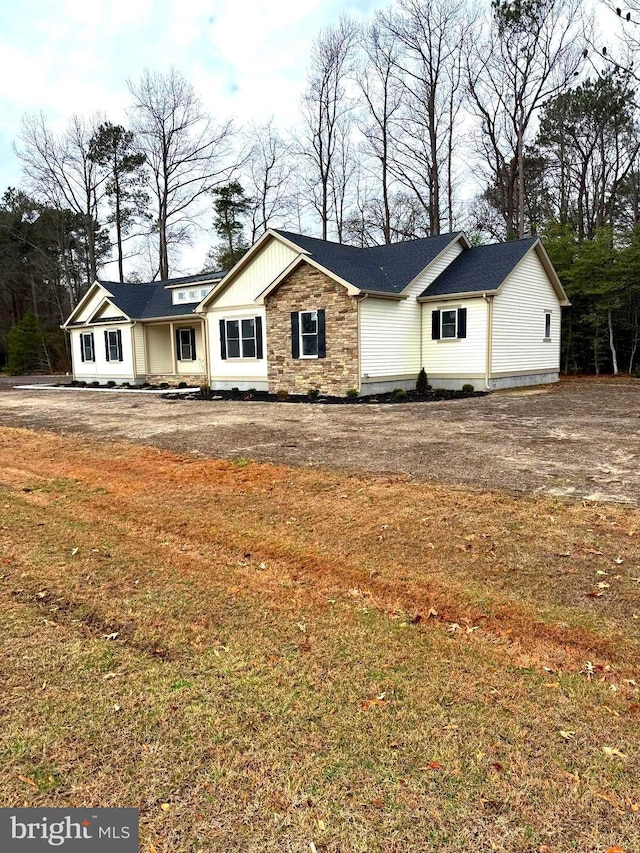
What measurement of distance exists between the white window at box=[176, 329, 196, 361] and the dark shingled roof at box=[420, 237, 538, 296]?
1036 centimetres

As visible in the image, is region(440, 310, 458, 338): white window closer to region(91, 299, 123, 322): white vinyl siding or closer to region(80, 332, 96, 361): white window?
region(91, 299, 123, 322): white vinyl siding

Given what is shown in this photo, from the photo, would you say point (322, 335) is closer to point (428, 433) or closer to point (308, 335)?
point (308, 335)

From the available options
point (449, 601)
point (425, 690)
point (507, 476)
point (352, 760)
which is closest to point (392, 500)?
point (507, 476)

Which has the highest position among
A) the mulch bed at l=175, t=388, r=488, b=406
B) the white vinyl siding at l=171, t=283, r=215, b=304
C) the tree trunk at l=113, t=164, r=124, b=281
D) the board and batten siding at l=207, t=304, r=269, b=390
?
the tree trunk at l=113, t=164, r=124, b=281

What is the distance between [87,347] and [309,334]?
1480 cm

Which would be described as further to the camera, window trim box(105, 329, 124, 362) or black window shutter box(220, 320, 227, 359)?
window trim box(105, 329, 124, 362)

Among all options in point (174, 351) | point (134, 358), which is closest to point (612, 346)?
point (174, 351)

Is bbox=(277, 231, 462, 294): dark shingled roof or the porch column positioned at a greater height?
bbox=(277, 231, 462, 294): dark shingled roof

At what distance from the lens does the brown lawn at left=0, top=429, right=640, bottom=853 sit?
6.22ft

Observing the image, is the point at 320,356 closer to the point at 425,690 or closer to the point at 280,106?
the point at 425,690

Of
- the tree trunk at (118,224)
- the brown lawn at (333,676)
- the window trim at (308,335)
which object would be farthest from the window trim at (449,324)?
the tree trunk at (118,224)

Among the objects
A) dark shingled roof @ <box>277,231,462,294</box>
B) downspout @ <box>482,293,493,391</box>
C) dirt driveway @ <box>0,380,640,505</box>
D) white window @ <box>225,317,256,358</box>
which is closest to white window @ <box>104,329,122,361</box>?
white window @ <box>225,317,256,358</box>

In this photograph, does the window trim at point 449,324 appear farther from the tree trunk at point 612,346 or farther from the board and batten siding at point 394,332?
the tree trunk at point 612,346

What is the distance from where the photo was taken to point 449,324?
17.0m
